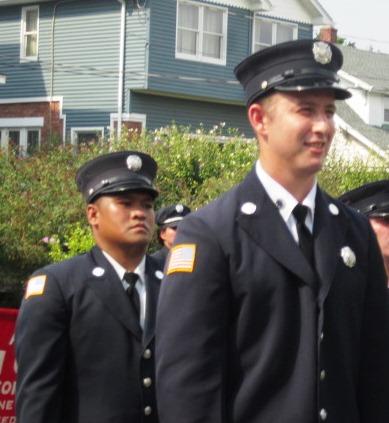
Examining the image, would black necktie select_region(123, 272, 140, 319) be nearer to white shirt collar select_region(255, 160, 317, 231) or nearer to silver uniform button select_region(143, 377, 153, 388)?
silver uniform button select_region(143, 377, 153, 388)

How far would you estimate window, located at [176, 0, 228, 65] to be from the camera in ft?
106

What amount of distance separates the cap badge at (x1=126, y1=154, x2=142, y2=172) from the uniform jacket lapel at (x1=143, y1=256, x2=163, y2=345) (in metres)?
0.45

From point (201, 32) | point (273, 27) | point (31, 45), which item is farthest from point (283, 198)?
point (273, 27)

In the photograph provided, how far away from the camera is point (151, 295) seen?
5129 mm

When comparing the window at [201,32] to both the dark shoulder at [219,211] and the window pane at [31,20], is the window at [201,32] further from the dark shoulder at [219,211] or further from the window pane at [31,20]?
the dark shoulder at [219,211]

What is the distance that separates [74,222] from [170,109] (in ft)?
64.3

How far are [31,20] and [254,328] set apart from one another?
102ft

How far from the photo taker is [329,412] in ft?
11.0

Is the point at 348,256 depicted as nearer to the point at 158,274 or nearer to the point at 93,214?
the point at 158,274

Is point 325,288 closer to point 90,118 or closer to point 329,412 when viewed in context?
point 329,412

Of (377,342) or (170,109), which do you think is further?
(170,109)

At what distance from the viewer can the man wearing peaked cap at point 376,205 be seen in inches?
205

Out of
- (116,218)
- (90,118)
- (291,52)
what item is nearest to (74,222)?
(116,218)

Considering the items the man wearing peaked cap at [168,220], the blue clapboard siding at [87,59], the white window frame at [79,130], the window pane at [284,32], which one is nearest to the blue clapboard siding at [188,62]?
the blue clapboard siding at [87,59]
